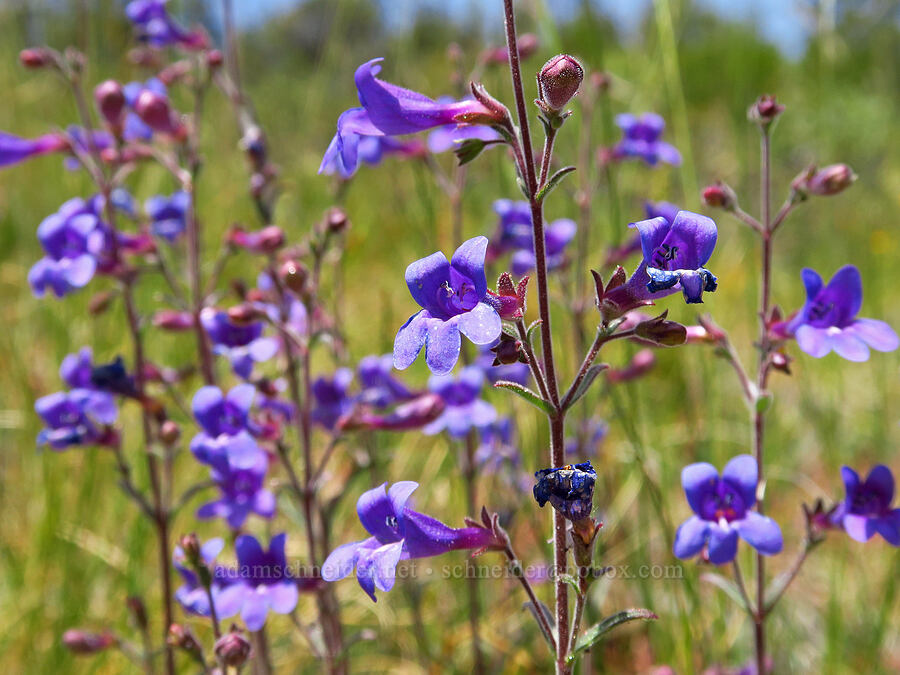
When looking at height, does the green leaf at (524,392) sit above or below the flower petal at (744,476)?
above

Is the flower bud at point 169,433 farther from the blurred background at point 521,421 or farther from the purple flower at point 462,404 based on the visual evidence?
the purple flower at point 462,404

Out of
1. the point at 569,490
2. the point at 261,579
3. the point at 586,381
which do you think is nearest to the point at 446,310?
the point at 586,381

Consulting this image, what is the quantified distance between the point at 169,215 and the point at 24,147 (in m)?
0.61

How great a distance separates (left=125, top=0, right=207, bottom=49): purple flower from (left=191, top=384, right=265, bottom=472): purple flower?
5.78 feet

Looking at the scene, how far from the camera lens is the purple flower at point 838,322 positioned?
82.9 inches

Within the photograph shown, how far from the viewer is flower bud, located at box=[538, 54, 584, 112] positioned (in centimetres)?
161

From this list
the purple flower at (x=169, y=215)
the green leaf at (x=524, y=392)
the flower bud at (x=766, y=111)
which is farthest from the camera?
the purple flower at (x=169, y=215)

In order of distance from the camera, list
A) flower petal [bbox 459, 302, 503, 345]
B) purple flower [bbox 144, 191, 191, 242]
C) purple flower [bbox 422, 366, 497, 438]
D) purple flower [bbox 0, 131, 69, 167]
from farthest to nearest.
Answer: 1. purple flower [bbox 144, 191, 191, 242]
2. purple flower [bbox 0, 131, 69, 167]
3. purple flower [bbox 422, 366, 497, 438]
4. flower petal [bbox 459, 302, 503, 345]

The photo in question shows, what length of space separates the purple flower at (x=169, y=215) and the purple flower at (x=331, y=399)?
1017 mm

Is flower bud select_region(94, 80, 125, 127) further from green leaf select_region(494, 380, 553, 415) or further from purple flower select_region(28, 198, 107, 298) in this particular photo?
green leaf select_region(494, 380, 553, 415)

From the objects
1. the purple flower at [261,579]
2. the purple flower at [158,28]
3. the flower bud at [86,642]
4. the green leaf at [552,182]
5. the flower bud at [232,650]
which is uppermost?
the purple flower at [158,28]

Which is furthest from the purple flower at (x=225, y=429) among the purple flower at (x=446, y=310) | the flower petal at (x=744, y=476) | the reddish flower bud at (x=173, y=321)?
the flower petal at (x=744, y=476)

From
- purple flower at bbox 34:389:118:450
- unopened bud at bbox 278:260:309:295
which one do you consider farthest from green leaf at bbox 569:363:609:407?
purple flower at bbox 34:389:118:450

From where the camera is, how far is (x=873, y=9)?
13.2 feet
